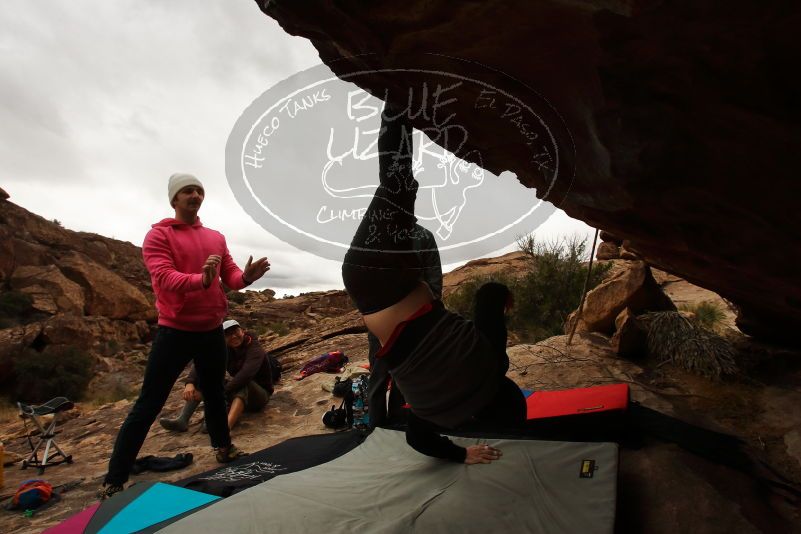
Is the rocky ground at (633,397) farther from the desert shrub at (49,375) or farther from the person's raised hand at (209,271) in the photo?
the person's raised hand at (209,271)

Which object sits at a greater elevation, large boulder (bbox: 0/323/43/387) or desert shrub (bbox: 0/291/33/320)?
desert shrub (bbox: 0/291/33/320)

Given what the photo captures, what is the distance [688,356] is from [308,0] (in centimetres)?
492

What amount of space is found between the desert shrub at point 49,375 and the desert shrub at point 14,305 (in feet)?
10.5

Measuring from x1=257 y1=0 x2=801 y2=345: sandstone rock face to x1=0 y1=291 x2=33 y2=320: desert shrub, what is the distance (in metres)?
18.0

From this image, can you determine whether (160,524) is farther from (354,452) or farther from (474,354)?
(474,354)

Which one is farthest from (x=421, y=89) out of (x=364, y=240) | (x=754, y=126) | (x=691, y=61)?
(x=754, y=126)

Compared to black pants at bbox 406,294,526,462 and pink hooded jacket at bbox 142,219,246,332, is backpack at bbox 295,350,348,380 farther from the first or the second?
black pants at bbox 406,294,526,462

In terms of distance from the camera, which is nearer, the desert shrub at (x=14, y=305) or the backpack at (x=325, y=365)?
the backpack at (x=325, y=365)

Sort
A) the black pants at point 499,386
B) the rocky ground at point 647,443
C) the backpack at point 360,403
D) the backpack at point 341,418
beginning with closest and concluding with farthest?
the black pants at point 499,386, the rocky ground at point 647,443, the backpack at point 360,403, the backpack at point 341,418

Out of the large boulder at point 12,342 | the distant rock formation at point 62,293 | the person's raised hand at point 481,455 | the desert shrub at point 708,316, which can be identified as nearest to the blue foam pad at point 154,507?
the person's raised hand at point 481,455

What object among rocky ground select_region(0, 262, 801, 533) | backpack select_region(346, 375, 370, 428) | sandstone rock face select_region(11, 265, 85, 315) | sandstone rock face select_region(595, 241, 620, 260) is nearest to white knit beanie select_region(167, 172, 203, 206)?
rocky ground select_region(0, 262, 801, 533)

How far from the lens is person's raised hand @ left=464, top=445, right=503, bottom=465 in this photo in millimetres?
Result: 2551

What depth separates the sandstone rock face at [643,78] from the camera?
110 centimetres

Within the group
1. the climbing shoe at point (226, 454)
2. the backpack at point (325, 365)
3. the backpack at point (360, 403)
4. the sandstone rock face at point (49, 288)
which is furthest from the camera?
the sandstone rock face at point (49, 288)
